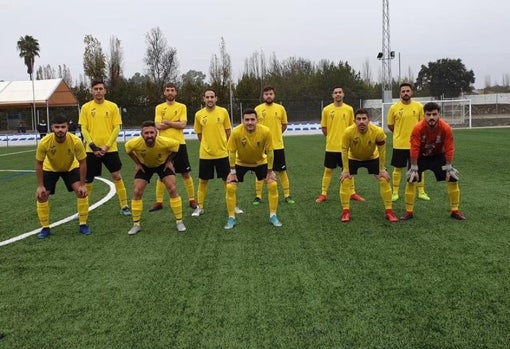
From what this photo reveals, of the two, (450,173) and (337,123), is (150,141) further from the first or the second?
(450,173)

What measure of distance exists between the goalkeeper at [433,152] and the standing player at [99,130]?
4.35 meters

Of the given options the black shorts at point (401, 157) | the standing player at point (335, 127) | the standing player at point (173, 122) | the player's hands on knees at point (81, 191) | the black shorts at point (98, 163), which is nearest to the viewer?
the player's hands on knees at point (81, 191)

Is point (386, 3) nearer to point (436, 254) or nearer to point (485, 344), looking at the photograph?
point (436, 254)

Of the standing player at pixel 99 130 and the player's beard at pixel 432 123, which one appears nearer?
the player's beard at pixel 432 123

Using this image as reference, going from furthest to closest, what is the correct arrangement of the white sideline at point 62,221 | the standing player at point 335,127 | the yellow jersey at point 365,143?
the standing player at point 335,127
the yellow jersey at point 365,143
the white sideline at point 62,221

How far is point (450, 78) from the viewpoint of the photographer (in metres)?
60.5

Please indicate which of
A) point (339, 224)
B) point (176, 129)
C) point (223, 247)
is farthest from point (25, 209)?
point (339, 224)

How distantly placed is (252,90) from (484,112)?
27261 mm

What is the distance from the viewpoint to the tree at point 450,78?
5972 centimetres

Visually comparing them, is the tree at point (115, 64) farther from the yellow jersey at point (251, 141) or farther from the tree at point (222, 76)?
the yellow jersey at point (251, 141)

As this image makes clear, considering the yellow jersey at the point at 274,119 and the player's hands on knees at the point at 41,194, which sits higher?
the yellow jersey at the point at 274,119

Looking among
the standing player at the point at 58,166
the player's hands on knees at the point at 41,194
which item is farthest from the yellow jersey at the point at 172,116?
the player's hands on knees at the point at 41,194

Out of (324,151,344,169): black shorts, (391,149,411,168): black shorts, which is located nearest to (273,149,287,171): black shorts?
(324,151,344,169): black shorts

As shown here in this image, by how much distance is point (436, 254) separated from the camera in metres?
4.85
